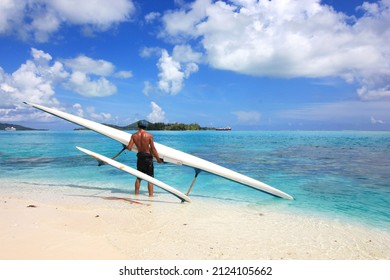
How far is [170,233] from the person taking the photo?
13.8 ft

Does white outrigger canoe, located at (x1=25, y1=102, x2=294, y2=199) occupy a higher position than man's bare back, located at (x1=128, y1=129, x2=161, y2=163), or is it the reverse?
man's bare back, located at (x1=128, y1=129, x2=161, y2=163)

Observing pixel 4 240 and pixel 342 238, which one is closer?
pixel 4 240

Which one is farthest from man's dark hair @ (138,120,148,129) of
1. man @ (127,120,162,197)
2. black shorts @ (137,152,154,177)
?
black shorts @ (137,152,154,177)

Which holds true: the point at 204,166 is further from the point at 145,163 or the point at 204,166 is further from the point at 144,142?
the point at 144,142

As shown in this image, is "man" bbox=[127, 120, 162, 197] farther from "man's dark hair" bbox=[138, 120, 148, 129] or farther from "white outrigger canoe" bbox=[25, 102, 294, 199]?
"white outrigger canoe" bbox=[25, 102, 294, 199]

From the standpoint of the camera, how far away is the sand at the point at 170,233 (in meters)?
A: 3.46

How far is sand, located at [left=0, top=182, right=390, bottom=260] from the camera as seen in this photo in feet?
11.4

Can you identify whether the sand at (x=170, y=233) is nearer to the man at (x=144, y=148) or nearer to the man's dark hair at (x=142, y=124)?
the man at (x=144, y=148)

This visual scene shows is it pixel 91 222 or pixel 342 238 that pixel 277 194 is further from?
pixel 91 222

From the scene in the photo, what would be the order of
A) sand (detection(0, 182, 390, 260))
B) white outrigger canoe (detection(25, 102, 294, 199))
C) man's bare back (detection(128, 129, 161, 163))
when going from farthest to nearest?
1. white outrigger canoe (detection(25, 102, 294, 199))
2. man's bare back (detection(128, 129, 161, 163))
3. sand (detection(0, 182, 390, 260))

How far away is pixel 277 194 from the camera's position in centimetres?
698

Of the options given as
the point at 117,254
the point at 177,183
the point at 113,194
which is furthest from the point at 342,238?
the point at 177,183

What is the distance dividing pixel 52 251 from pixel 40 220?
1.43 m

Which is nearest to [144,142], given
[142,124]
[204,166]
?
[142,124]
